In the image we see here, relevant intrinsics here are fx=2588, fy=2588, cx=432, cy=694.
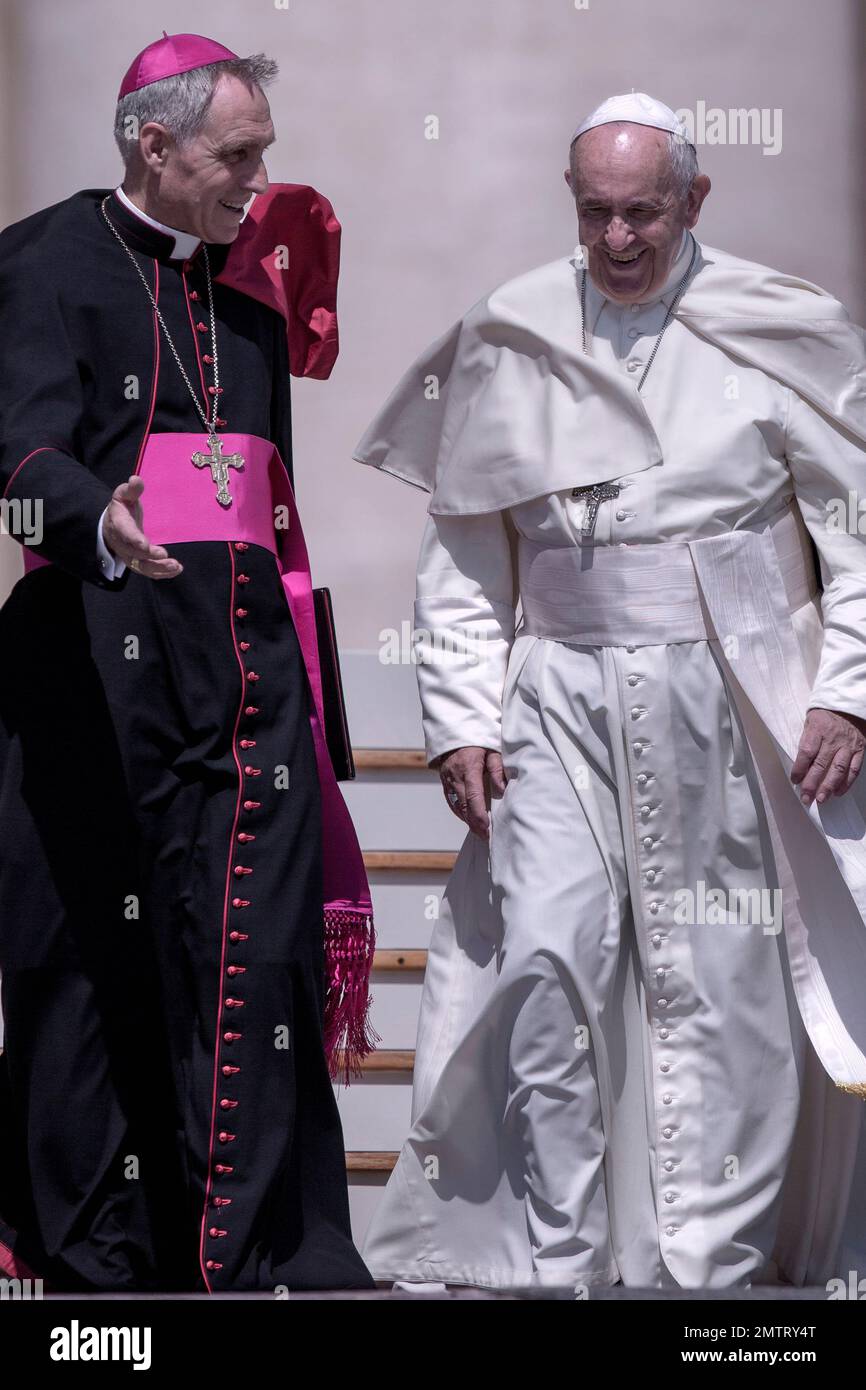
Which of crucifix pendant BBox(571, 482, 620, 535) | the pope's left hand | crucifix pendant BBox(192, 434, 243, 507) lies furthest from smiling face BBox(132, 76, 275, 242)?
the pope's left hand

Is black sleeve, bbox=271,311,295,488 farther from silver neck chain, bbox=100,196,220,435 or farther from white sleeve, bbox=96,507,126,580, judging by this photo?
white sleeve, bbox=96,507,126,580

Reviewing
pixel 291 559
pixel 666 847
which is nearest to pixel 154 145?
pixel 291 559

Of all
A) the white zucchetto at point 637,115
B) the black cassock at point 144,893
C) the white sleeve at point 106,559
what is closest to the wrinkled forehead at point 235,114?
the black cassock at point 144,893

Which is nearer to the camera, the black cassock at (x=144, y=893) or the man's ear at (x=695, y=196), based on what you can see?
the black cassock at (x=144, y=893)

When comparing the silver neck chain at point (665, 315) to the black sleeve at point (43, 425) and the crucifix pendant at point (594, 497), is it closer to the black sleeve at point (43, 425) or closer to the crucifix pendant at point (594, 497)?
the crucifix pendant at point (594, 497)

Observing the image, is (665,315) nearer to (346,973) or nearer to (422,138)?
(346,973)

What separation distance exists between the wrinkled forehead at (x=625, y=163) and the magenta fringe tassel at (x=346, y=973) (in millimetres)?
1423

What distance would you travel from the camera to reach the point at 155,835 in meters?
4.55

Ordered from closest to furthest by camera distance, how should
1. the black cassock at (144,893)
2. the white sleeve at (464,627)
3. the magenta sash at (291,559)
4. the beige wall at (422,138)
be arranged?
the black cassock at (144,893) < the magenta sash at (291,559) < the white sleeve at (464,627) < the beige wall at (422,138)

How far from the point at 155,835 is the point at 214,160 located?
3.98ft

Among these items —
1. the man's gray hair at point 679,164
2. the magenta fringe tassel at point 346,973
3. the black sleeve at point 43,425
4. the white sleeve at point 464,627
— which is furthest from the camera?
the white sleeve at point 464,627

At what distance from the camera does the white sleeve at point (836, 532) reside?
4.79 metres
